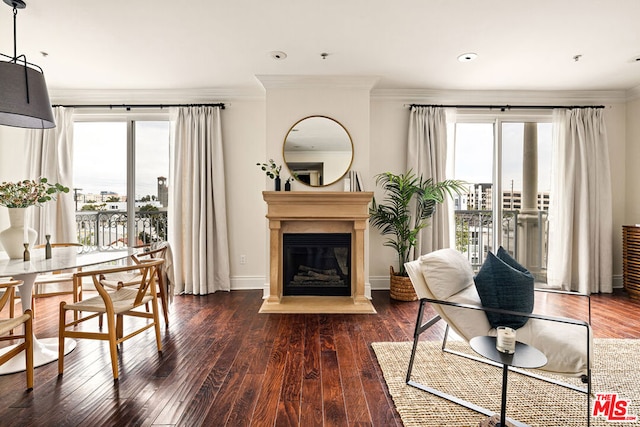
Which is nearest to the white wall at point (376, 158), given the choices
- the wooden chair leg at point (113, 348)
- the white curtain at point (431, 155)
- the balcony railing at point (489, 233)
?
the white curtain at point (431, 155)

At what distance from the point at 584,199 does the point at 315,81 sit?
365 centimetres

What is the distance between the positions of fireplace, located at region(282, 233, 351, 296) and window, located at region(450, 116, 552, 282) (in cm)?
170

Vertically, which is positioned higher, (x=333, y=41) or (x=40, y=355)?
(x=333, y=41)

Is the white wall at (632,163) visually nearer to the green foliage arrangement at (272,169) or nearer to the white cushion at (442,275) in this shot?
the white cushion at (442,275)

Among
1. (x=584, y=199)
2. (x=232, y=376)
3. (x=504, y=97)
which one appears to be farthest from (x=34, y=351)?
(x=584, y=199)

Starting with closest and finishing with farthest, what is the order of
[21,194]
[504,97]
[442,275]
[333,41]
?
1. [442,275]
2. [21,194]
3. [333,41]
4. [504,97]

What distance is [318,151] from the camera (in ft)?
12.8

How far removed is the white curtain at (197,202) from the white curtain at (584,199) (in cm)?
432

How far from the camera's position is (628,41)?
9.89 feet

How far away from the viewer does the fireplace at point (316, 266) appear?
393 cm

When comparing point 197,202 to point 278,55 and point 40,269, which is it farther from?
point 40,269

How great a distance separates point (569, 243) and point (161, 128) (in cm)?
548

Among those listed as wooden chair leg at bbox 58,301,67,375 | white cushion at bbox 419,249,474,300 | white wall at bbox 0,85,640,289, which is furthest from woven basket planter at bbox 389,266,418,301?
wooden chair leg at bbox 58,301,67,375

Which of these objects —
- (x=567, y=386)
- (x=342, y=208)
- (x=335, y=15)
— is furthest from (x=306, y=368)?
(x=335, y=15)
